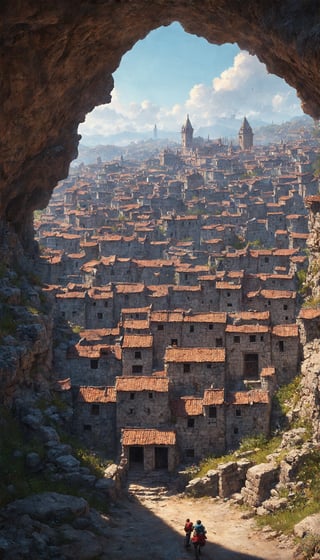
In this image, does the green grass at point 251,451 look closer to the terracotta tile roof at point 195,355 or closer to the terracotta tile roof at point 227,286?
the terracotta tile roof at point 195,355

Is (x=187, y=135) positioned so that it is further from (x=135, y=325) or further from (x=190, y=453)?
(x=190, y=453)

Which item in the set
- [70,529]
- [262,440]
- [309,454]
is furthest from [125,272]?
[70,529]

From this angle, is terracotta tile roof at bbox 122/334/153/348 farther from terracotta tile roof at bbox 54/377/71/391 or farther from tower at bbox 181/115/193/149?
tower at bbox 181/115/193/149

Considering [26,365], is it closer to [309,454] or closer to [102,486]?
[102,486]

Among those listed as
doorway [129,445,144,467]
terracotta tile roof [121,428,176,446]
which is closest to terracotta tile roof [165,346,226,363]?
terracotta tile roof [121,428,176,446]

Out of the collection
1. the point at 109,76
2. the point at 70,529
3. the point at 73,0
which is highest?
the point at 109,76

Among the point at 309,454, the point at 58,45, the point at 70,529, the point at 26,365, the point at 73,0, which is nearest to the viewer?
the point at 73,0

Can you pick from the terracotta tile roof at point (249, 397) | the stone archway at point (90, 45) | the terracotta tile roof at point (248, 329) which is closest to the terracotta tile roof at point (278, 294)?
the terracotta tile roof at point (248, 329)
